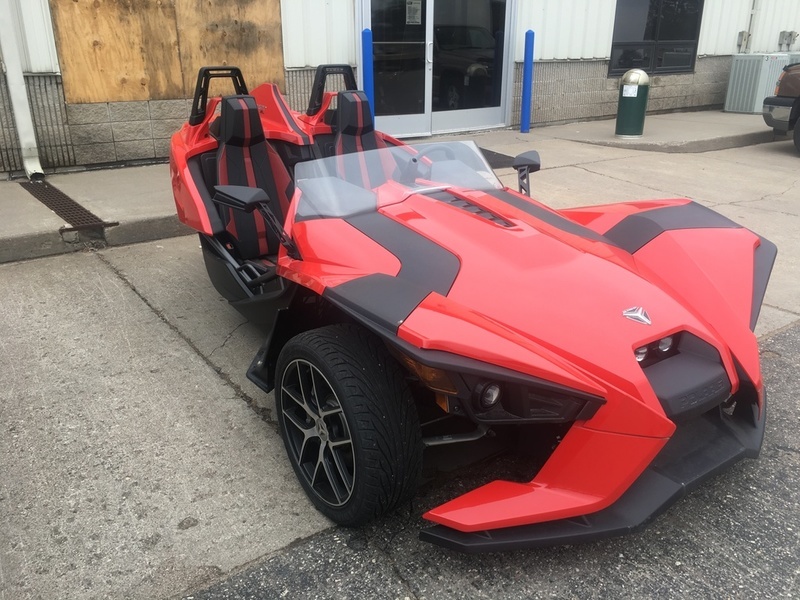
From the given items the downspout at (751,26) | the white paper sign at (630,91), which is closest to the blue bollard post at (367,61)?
the white paper sign at (630,91)

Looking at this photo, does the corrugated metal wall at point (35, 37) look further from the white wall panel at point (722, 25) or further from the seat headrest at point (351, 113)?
the white wall panel at point (722, 25)

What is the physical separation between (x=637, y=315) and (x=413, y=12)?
25.0 feet

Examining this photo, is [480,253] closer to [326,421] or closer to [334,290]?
[334,290]

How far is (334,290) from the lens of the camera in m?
2.24

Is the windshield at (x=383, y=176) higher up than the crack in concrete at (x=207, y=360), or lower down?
higher up

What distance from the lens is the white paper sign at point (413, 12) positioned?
866 centimetres

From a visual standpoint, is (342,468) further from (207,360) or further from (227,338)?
(227,338)

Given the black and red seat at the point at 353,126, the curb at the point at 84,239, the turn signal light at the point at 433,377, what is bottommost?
the curb at the point at 84,239

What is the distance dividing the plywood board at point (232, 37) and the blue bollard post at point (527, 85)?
3.77 m

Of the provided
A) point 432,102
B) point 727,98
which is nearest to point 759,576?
point 432,102

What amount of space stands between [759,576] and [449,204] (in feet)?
5.73

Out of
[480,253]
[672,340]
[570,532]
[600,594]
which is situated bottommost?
[600,594]

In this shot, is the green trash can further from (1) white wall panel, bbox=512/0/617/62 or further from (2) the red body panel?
(2) the red body panel

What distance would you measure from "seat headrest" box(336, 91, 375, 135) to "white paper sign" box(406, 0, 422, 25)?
5280 millimetres
